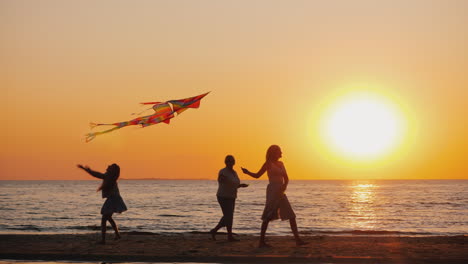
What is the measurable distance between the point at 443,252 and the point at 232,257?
4231mm

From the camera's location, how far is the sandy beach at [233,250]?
40.1 ft

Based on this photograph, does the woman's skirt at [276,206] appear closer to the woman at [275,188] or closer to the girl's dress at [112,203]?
the woman at [275,188]

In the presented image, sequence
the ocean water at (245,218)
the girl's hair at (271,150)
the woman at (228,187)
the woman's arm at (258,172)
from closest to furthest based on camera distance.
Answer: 1. the woman's arm at (258,172)
2. the girl's hair at (271,150)
3. the woman at (228,187)
4. the ocean water at (245,218)

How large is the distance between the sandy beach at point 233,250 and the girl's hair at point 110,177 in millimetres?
1301

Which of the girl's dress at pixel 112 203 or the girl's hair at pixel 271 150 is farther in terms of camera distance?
the girl's dress at pixel 112 203

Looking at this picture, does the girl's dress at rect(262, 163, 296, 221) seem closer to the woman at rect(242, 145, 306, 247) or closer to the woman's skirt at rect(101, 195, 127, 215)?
the woman at rect(242, 145, 306, 247)

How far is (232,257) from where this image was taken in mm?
12414

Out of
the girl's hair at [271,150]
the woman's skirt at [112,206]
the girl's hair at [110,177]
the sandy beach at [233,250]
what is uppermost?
the girl's hair at [271,150]

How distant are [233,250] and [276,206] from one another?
1328 mm

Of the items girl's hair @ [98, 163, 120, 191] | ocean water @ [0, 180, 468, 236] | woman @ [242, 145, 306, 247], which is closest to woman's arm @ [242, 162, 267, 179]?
woman @ [242, 145, 306, 247]

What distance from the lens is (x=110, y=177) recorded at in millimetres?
15297

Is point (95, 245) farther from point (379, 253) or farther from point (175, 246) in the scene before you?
point (379, 253)

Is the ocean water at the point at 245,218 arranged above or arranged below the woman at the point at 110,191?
below

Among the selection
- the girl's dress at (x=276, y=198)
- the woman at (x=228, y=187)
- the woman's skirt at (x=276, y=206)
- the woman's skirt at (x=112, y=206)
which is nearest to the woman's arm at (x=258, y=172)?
the girl's dress at (x=276, y=198)
